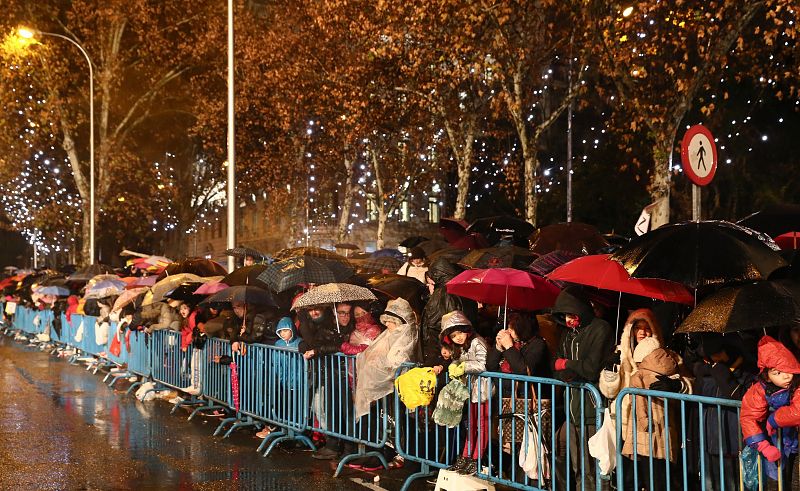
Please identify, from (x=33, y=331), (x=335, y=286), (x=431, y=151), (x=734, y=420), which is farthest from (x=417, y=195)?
(x=734, y=420)

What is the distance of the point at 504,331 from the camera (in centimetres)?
797

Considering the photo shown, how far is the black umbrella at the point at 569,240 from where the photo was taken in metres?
11.7

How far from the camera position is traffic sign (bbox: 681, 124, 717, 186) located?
8.04 m

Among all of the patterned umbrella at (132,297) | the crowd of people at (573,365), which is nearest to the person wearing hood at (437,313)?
the crowd of people at (573,365)

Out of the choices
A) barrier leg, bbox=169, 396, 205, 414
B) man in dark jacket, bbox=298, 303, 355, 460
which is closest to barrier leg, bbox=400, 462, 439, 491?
man in dark jacket, bbox=298, 303, 355, 460

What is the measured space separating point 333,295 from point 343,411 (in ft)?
3.94

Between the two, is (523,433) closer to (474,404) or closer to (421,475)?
(474,404)

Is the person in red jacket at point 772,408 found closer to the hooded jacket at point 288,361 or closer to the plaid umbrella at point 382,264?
the hooded jacket at point 288,361

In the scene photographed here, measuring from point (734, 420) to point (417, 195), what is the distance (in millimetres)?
49676

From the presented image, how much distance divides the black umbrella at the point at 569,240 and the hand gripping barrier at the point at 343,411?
11.3 ft

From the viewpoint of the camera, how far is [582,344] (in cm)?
731

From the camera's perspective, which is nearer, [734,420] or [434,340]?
[734,420]

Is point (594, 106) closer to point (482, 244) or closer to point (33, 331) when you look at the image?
point (33, 331)

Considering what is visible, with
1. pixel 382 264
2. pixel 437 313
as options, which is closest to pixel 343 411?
pixel 437 313
